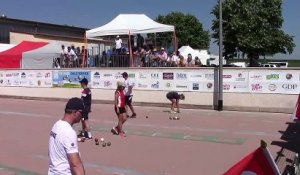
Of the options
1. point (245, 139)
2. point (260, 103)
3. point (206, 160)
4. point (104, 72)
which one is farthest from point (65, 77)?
point (206, 160)

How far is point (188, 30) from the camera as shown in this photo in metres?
70.3

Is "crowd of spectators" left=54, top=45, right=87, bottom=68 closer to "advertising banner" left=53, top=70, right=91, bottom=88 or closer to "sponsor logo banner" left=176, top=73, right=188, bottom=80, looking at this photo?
"advertising banner" left=53, top=70, right=91, bottom=88

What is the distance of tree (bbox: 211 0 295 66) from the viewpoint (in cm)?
5159

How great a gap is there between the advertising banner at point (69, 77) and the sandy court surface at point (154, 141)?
5.06 meters

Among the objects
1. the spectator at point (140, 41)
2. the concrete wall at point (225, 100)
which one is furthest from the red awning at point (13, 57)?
the spectator at point (140, 41)

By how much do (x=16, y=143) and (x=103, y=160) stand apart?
331 centimetres

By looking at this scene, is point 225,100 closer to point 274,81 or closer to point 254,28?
point 274,81

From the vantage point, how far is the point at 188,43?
230 feet

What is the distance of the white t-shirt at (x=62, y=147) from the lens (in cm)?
480

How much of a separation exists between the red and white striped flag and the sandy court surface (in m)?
4.74

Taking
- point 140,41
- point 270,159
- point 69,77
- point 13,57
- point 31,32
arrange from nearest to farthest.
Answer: point 270,159 → point 140,41 → point 69,77 → point 13,57 → point 31,32

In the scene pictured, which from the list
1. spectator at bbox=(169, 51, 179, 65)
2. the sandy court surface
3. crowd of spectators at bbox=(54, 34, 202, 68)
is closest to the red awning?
crowd of spectators at bbox=(54, 34, 202, 68)

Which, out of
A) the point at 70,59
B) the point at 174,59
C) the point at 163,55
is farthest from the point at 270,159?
the point at 70,59

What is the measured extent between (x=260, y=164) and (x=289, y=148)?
301 inches
